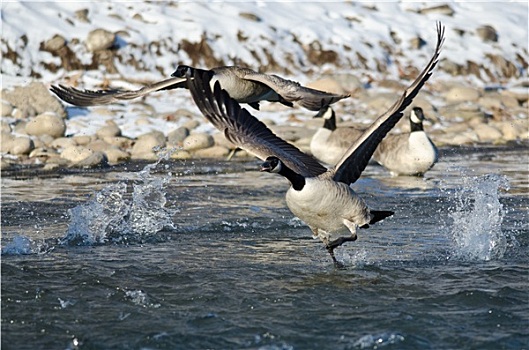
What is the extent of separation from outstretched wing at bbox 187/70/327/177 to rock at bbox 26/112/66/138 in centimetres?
965

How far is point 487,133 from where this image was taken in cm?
2047

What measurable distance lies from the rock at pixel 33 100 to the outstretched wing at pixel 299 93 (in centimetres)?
1049

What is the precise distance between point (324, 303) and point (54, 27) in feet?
64.5

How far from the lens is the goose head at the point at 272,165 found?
7.10 metres

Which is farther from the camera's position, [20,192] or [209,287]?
[20,192]

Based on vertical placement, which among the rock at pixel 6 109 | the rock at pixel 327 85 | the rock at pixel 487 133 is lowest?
the rock at pixel 6 109

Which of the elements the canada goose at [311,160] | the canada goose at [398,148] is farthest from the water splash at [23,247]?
the canada goose at [398,148]

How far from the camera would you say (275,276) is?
7457 millimetres

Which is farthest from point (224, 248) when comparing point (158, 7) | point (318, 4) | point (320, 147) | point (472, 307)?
point (318, 4)

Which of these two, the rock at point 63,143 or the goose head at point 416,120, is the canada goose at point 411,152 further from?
→ the rock at point 63,143

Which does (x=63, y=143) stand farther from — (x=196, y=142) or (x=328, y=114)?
(x=328, y=114)

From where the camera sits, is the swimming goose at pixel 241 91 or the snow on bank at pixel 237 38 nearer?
the swimming goose at pixel 241 91

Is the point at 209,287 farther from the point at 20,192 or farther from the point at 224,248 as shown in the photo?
the point at 20,192

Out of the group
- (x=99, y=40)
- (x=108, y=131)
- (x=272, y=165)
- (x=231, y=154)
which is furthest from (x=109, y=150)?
(x=272, y=165)
